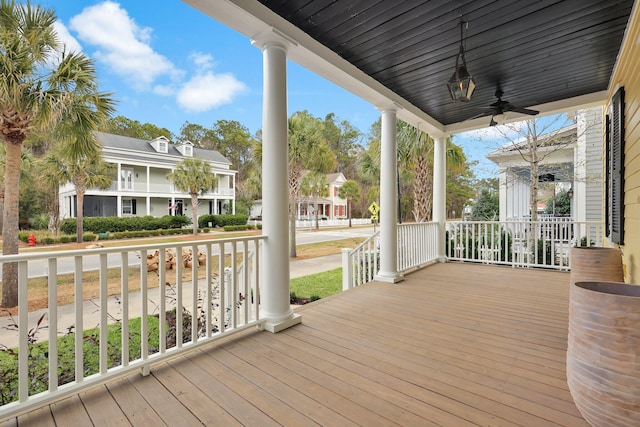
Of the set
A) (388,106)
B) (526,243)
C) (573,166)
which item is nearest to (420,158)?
(526,243)

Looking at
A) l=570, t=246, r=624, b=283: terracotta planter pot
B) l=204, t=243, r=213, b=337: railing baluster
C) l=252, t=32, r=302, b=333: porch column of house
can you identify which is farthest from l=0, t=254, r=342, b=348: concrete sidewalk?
l=570, t=246, r=624, b=283: terracotta planter pot

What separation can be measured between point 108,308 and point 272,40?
506cm

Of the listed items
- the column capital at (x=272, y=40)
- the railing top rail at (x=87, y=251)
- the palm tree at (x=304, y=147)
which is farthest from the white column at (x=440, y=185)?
the railing top rail at (x=87, y=251)

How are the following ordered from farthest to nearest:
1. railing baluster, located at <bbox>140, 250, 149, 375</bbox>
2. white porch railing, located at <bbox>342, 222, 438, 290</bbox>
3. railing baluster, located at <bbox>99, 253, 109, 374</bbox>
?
white porch railing, located at <bbox>342, 222, 438, 290</bbox>, railing baluster, located at <bbox>140, 250, 149, 375</bbox>, railing baluster, located at <bbox>99, 253, 109, 374</bbox>

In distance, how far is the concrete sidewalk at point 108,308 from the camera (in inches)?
140

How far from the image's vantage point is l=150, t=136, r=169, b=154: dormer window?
7722 mm

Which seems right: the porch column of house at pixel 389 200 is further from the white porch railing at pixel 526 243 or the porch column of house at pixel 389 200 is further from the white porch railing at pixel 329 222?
the white porch railing at pixel 329 222

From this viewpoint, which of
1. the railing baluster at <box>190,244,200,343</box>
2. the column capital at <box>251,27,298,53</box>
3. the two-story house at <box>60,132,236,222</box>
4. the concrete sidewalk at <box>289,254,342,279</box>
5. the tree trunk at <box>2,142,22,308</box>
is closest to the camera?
the railing baluster at <box>190,244,200,343</box>

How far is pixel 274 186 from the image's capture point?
107 inches

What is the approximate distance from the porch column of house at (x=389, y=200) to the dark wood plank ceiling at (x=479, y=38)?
1.97 feet

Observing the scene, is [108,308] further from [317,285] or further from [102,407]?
[102,407]

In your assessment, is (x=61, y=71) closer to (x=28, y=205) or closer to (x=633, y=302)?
(x=28, y=205)

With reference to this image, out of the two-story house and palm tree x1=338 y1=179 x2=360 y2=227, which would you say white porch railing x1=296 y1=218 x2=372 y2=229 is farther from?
the two-story house

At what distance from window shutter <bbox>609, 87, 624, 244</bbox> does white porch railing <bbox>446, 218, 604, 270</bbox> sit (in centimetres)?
208
